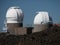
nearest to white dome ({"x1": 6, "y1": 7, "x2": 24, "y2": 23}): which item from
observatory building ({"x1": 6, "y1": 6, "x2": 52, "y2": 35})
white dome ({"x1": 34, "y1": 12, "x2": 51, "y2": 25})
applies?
observatory building ({"x1": 6, "y1": 6, "x2": 52, "y2": 35})

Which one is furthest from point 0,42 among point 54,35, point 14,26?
point 14,26

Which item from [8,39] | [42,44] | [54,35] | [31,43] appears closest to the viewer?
[31,43]

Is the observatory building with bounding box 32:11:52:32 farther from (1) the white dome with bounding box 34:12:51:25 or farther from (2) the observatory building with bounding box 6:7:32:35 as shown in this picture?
(2) the observatory building with bounding box 6:7:32:35

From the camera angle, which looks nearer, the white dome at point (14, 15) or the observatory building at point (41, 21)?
the observatory building at point (41, 21)

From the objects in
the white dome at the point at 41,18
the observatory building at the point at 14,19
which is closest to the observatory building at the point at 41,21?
the white dome at the point at 41,18

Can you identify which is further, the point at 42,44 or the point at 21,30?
the point at 21,30

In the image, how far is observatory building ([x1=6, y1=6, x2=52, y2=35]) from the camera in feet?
88.4

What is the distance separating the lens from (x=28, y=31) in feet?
86.3

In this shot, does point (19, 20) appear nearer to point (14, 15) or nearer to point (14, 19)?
point (14, 19)

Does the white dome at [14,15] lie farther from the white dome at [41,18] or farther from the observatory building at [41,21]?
the observatory building at [41,21]

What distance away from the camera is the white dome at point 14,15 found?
2712 centimetres

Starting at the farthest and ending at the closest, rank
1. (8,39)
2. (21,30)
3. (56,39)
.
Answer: (21,30)
(8,39)
(56,39)

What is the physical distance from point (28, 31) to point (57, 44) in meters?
9.28

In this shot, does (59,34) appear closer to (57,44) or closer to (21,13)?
(57,44)
